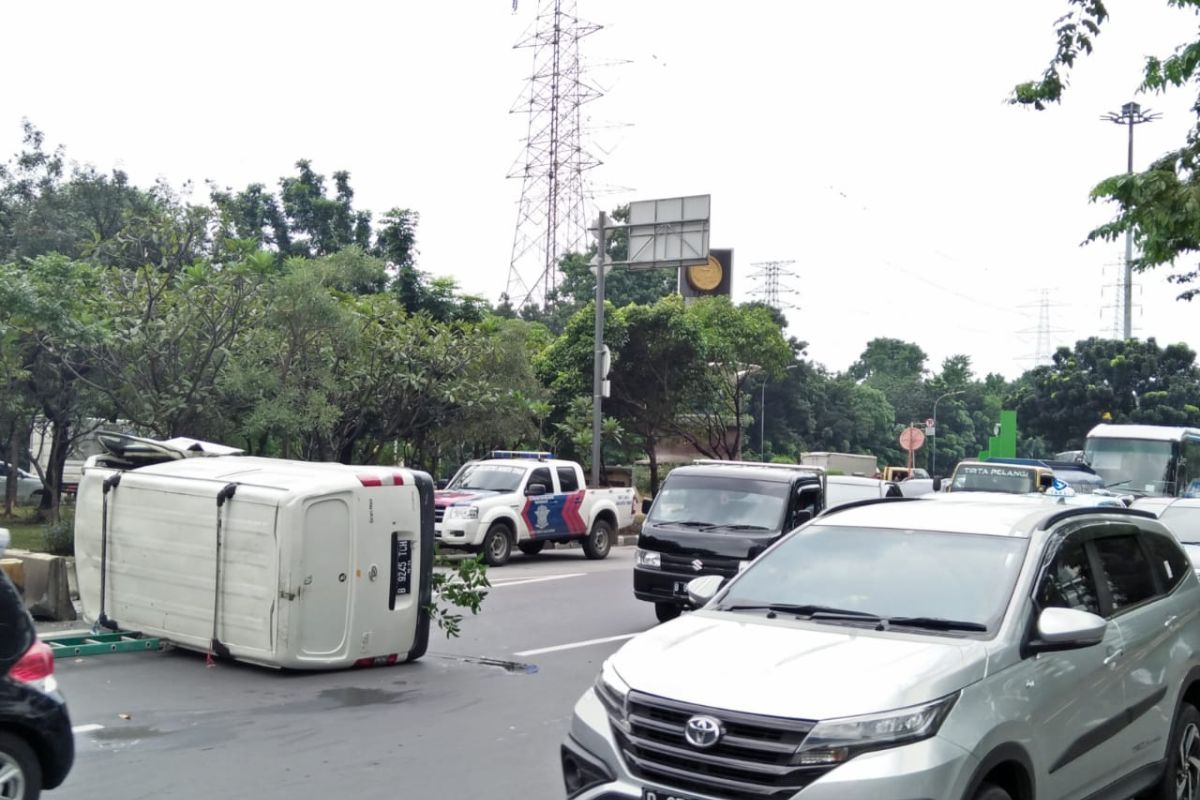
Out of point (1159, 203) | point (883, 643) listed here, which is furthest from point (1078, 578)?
point (1159, 203)

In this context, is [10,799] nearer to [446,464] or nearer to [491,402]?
[491,402]

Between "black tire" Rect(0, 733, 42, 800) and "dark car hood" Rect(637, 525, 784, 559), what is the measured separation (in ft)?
26.4

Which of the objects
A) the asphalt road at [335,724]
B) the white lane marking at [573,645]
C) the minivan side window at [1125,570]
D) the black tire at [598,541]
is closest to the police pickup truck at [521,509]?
the black tire at [598,541]

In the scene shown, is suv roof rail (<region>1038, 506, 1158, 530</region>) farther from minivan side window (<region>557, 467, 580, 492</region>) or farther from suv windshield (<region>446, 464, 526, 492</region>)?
minivan side window (<region>557, 467, 580, 492</region>)

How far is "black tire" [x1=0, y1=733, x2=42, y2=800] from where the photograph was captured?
5371 mm

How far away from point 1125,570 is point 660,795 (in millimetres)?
3228

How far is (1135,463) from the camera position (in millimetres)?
32031

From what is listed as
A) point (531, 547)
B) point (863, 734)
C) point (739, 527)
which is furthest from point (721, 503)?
point (863, 734)

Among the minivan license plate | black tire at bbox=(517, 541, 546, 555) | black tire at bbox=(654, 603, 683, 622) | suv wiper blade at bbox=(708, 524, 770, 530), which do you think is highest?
suv wiper blade at bbox=(708, 524, 770, 530)

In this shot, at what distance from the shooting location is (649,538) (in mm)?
13039

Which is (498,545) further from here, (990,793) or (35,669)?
(990,793)

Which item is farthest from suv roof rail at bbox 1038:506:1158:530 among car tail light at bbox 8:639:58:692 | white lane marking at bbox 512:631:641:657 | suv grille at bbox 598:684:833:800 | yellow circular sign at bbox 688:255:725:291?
yellow circular sign at bbox 688:255:725:291

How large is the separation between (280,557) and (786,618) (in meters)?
5.49

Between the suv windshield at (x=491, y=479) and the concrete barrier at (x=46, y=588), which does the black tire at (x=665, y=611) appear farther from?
the suv windshield at (x=491, y=479)
